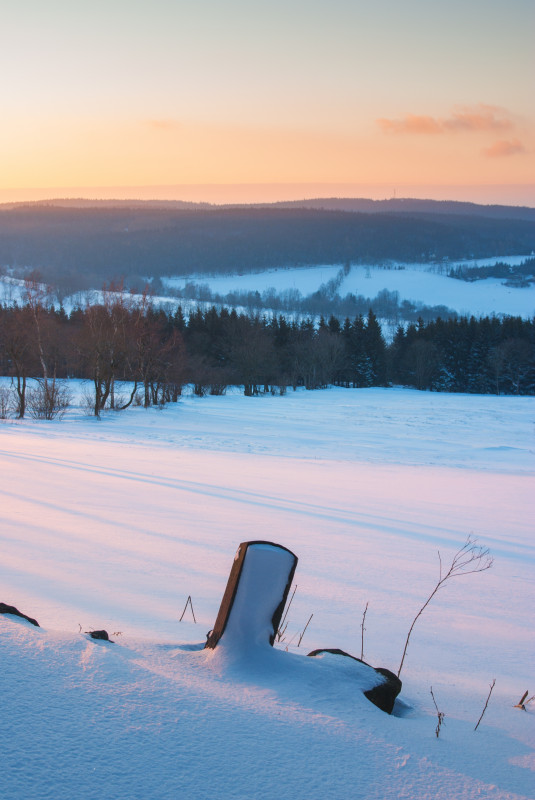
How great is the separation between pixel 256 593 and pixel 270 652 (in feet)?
1.03

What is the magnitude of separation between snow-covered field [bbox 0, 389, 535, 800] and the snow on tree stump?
0.41 ft

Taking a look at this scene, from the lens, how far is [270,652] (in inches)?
107

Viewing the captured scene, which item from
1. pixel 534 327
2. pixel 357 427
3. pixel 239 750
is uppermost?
pixel 534 327

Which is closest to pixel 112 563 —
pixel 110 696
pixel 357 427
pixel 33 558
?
pixel 33 558

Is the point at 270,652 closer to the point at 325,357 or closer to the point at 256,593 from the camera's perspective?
the point at 256,593

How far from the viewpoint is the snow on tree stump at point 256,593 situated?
2607mm

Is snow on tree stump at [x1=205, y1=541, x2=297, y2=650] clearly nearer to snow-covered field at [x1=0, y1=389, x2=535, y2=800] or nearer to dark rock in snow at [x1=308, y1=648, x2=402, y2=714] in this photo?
snow-covered field at [x1=0, y1=389, x2=535, y2=800]

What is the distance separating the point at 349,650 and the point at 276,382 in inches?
2448

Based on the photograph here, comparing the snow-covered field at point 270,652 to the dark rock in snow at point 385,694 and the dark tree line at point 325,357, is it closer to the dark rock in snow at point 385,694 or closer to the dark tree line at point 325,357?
the dark rock in snow at point 385,694

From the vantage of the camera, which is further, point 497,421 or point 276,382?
point 276,382

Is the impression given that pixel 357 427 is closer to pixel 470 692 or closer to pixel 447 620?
pixel 447 620

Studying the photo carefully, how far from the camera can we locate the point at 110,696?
2.15 metres

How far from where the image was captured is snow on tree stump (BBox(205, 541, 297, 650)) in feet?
8.55

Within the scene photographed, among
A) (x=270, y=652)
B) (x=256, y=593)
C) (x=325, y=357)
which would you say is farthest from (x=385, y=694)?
(x=325, y=357)
